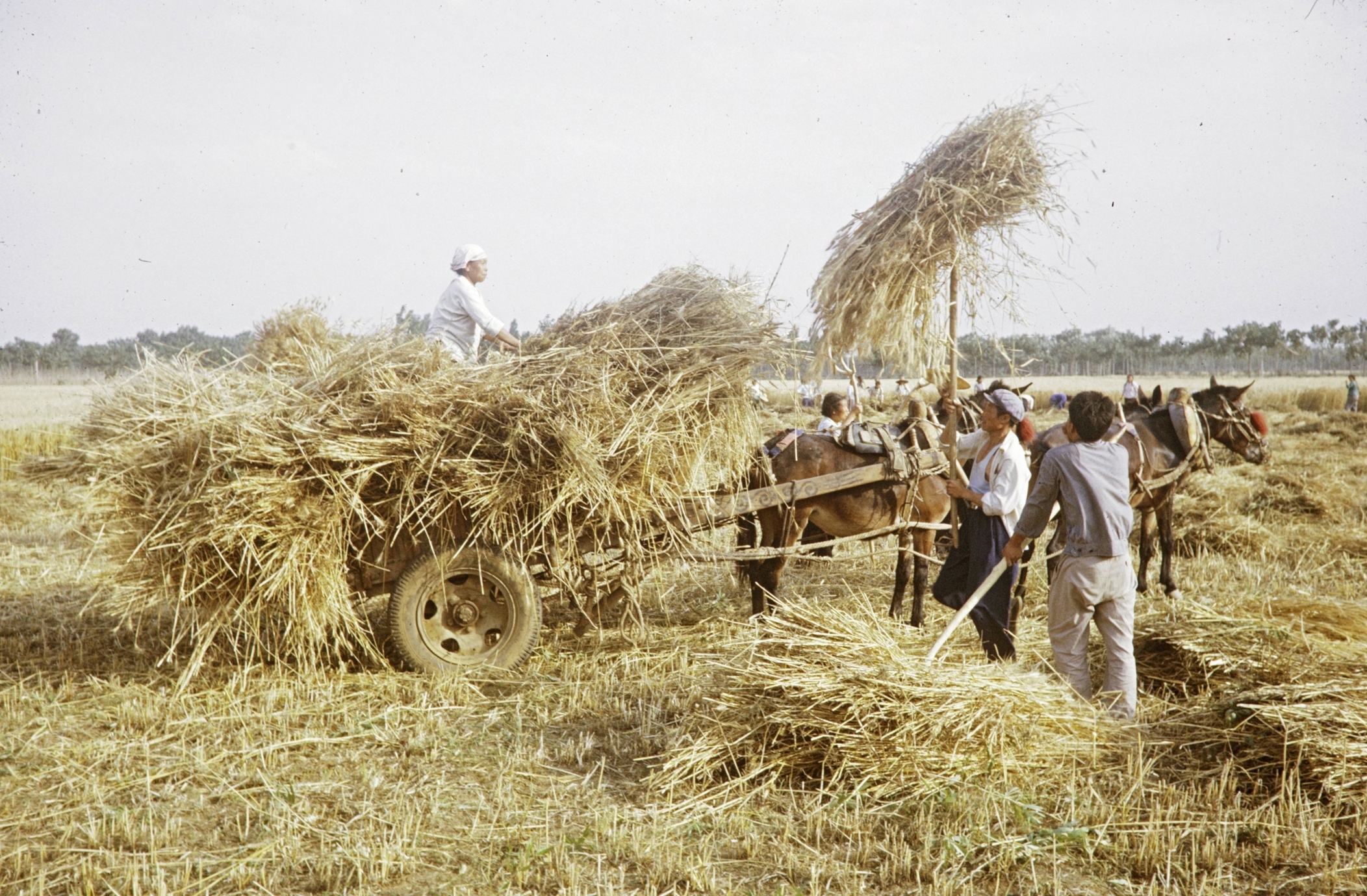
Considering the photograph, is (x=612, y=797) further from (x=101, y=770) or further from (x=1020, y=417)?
(x=1020, y=417)

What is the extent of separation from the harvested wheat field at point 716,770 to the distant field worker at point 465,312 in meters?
1.80

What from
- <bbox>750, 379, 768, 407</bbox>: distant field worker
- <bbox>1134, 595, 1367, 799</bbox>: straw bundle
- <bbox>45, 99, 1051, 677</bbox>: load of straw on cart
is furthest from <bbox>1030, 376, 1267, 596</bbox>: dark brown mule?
<bbox>45, 99, 1051, 677</bbox>: load of straw on cart

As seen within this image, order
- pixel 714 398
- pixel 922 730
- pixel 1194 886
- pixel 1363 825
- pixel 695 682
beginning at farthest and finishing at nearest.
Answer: pixel 714 398 → pixel 695 682 → pixel 922 730 → pixel 1363 825 → pixel 1194 886

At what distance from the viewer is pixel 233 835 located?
326cm

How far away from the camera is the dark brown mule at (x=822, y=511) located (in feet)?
→ 19.4

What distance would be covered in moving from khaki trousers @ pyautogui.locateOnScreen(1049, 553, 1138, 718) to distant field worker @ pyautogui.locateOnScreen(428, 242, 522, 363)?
3.61 metres

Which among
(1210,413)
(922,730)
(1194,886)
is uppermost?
(1210,413)

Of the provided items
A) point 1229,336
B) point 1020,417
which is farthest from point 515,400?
point 1229,336

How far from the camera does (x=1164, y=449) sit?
7676 millimetres

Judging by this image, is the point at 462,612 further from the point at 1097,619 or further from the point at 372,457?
the point at 1097,619

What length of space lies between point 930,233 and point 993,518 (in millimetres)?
1814

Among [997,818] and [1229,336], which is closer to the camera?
[997,818]

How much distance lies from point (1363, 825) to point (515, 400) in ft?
13.4

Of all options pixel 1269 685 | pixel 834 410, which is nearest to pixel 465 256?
pixel 834 410
